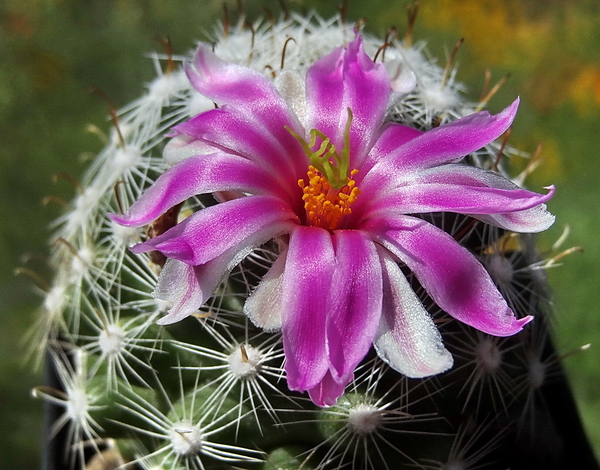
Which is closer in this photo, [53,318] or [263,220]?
[263,220]

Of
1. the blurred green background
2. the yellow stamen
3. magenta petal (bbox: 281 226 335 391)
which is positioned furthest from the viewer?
the blurred green background

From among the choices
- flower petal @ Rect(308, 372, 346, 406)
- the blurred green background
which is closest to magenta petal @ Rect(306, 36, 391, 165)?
flower petal @ Rect(308, 372, 346, 406)

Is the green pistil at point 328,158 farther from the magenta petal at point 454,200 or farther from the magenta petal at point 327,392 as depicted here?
the magenta petal at point 327,392

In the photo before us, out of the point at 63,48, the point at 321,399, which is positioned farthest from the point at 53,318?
the point at 63,48

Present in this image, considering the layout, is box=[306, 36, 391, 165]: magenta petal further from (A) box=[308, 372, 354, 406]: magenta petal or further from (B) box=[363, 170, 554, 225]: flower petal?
(A) box=[308, 372, 354, 406]: magenta petal

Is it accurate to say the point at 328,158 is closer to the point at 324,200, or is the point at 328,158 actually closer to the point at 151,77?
the point at 324,200

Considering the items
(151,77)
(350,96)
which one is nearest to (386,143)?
(350,96)

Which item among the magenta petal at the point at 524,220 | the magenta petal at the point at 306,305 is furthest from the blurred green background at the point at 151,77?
the magenta petal at the point at 306,305

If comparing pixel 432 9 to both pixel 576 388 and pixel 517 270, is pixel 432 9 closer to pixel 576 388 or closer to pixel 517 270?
pixel 576 388
